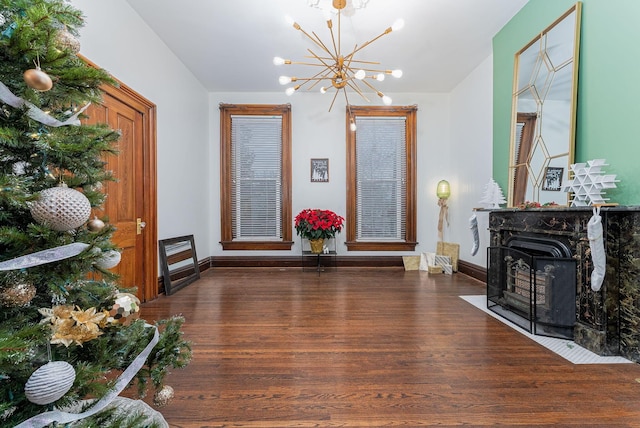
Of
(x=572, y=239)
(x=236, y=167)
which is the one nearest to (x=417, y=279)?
(x=572, y=239)

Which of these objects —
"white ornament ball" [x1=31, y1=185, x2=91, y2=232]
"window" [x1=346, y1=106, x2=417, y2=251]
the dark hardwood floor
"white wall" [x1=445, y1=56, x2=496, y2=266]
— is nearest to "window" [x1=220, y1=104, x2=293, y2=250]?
"window" [x1=346, y1=106, x2=417, y2=251]

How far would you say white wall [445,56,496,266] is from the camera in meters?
3.64

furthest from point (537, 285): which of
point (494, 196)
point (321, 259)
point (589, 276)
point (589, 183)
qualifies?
point (321, 259)

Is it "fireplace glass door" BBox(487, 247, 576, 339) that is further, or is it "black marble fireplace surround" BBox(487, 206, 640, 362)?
"fireplace glass door" BBox(487, 247, 576, 339)

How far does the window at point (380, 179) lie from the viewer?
471 cm

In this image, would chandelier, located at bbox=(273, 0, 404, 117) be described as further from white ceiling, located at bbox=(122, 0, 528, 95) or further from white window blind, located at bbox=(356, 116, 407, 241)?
white window blind, located at bbox=(356, 116, 407, 241)

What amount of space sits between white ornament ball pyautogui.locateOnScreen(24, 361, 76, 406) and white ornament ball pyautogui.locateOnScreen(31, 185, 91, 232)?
0.34 m

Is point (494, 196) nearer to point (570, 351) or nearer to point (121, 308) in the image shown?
point (570, 351)

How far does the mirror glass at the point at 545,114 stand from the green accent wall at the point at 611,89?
0.06 meters

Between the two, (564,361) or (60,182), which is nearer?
(60,182)

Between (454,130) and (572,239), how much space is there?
2.93 meters

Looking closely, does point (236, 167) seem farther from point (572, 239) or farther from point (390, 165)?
point (572, 239)

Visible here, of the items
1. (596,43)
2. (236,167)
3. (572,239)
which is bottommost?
(572,239)

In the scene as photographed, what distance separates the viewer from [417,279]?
3.97m
